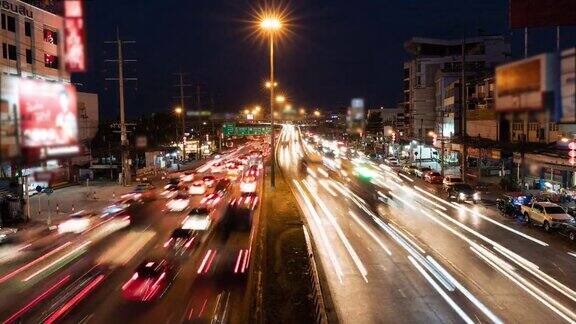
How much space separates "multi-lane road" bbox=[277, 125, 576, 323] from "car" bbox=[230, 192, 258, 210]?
13.6 feet

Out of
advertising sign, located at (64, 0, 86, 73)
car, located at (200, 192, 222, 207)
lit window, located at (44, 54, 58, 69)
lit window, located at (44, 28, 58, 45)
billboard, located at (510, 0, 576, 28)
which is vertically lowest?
car, located at (200, 192, 222, 207)

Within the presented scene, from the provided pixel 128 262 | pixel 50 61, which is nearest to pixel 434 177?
pixel 128 262

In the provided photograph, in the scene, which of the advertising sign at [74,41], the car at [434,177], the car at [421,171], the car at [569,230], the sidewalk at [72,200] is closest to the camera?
the advertising sign at [74,41]

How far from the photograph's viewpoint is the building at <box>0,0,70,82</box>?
48.5m

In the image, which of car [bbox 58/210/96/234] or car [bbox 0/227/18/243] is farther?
car [bbox 58/210/96/234]

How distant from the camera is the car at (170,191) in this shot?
49.7 m

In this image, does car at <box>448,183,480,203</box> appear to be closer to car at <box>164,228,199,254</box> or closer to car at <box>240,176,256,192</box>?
car at <box>240,176,256,192</box>

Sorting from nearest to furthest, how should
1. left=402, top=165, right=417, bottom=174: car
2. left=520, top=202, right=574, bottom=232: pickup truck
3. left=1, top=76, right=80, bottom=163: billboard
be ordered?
left=1, top=76, right=80, bottom=163: billboard, left=520, top=202, right=574, bottom=232: pickup truck, left=402, top=165, right=417, bottom=174: car

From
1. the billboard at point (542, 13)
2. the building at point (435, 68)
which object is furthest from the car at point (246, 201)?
the building at point (435, 68)

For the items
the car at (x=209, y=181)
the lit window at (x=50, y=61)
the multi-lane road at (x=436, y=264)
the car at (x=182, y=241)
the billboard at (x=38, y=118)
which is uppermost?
the lit window at (x=50, y=61)

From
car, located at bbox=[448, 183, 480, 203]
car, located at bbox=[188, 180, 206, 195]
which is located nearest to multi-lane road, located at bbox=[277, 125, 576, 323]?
car, located at bbox=[448, 183, 480, 203]

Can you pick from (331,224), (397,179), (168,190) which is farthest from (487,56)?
(331,224)

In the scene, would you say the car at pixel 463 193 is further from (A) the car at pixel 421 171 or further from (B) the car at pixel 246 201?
(A) the car at pixel 421 171

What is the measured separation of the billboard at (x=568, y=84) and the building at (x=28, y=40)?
46.1 meters
